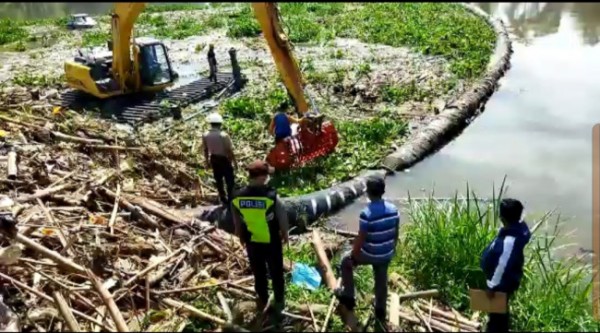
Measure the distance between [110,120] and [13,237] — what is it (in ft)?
29.0

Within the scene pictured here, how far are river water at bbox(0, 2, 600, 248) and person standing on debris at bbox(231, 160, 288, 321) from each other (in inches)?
102

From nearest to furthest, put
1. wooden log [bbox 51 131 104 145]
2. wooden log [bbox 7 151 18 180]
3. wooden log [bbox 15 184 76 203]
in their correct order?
wooden log [bbox 15 184 76 203]
wooden log [bbox 7 151 18 180]
wooden log [bbox 51 131 104 145]

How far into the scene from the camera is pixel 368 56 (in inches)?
894

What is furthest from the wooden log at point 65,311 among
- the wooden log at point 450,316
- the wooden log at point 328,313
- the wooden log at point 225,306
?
the wooden log at point 450,316

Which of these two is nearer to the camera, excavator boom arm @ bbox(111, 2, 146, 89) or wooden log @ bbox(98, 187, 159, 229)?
wooden log @ bbox(98, 187, 159, 229)

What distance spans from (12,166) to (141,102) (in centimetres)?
658

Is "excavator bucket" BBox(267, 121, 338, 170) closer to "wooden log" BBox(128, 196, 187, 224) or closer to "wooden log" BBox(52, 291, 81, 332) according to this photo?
"wooden log" BBox(128, 196, 187, 224)

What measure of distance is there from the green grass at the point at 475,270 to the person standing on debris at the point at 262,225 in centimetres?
186

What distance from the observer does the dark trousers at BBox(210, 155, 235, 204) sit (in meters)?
10.5

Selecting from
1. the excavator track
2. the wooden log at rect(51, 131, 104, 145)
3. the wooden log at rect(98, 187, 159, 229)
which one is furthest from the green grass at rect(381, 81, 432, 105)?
the wooden log at rect(98, 187, 159, 229)

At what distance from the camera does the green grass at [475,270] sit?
670 cm

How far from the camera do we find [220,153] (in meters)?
10.4

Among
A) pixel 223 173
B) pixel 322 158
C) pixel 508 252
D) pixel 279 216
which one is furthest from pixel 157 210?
pixel 508 252

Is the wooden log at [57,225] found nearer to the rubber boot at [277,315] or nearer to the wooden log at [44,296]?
the wooden log at [44,296]
